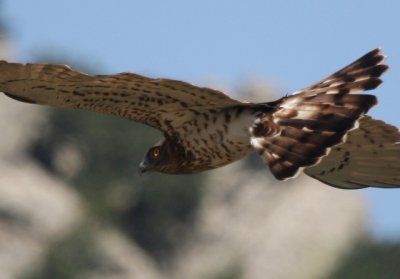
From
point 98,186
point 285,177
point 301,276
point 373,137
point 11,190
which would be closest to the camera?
point 285,177

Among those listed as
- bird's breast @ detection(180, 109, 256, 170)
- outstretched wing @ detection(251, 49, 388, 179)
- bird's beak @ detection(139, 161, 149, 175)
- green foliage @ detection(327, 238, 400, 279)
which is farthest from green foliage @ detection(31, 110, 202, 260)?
outstretched wing @ detection(251, 49, 388, 179)

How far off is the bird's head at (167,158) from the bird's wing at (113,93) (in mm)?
219

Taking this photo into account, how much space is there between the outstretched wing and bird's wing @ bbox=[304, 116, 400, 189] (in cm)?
71

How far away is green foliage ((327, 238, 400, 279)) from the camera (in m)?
29.4

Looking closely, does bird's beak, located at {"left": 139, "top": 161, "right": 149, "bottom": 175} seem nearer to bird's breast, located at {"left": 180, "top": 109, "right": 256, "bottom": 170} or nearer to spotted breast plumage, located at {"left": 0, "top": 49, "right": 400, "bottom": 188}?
spotted breast plumage, located at {"left": 0, "top": 49, "right": 400, "bottom": 188}

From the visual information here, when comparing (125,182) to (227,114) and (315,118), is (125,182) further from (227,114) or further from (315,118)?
(315,118)

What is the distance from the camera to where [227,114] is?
10062 millimetres

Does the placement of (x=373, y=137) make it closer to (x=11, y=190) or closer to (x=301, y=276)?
(x=301, y=276)

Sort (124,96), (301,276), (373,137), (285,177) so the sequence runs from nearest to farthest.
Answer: (285,177) → (124,96) → (373,137) → (301,276)

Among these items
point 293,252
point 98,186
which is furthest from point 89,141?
point 293,252

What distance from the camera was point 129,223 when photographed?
128 feet

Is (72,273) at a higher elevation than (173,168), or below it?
below

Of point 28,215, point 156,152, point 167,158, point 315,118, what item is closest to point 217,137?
point 167,158

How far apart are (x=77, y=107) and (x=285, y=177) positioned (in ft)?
4.81
